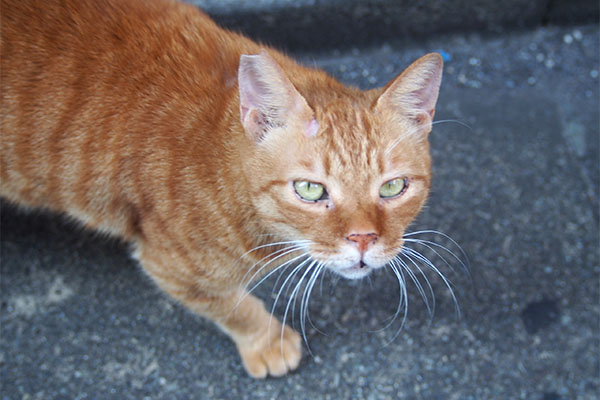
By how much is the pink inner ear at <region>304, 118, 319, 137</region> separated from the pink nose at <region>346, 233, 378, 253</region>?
303 mm

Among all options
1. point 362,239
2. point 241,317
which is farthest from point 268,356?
point 362,239

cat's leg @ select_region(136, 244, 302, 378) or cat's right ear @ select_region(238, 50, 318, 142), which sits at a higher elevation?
cat's right ear @ select_region(238, 50, 318, 142)

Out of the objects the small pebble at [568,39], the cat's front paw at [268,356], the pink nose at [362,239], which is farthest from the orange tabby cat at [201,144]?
the small pebble at [568,39]

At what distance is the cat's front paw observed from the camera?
7.19 ft

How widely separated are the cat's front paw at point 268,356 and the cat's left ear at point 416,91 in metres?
0.98

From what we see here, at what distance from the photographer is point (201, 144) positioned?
1.81 meters

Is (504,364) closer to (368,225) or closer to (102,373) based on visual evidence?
(368,225)

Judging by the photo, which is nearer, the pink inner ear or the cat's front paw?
the pink inner ear

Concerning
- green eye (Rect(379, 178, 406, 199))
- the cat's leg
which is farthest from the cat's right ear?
the cat's leg

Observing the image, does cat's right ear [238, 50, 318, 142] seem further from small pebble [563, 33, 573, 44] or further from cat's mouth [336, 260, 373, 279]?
small pebble [563, 33, 573, 44]

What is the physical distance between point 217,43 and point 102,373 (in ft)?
4.17

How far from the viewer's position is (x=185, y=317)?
92.4 inches

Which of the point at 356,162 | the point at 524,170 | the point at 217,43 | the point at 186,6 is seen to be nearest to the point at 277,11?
the point at 186,6

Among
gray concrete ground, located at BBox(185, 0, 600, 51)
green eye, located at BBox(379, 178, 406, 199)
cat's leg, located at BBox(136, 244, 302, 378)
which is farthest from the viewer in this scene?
gray concrete ground, located at BBox(185, 0, 600, 51)
